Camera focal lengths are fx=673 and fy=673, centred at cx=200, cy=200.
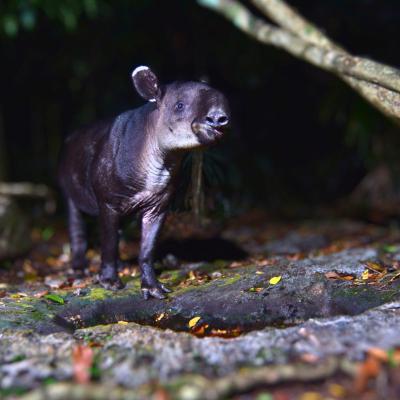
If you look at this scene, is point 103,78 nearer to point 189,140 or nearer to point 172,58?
point 172,58

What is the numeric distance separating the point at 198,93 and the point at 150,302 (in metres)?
1.67

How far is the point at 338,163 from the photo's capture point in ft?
40.0

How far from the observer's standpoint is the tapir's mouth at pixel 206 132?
4758 mm

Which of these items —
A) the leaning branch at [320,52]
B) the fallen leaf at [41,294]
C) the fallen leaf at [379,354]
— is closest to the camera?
the fallen leaf at [379,354]

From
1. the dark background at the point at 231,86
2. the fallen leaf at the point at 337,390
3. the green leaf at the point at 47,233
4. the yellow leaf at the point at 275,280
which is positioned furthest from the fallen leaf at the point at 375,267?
the green leaf at the point at 47,233

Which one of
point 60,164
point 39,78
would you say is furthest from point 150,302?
point 39,78

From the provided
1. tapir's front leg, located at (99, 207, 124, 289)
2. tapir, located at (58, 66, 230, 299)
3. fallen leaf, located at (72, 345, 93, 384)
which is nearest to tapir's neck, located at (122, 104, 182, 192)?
tapir, located at (58, 66, 230, 299)

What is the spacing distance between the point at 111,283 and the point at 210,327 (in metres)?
1.29

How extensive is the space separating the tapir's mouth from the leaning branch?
1.99m

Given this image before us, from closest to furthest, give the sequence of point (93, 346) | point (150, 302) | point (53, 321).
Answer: point (93, 346), point (53, 321), point (150, 302)

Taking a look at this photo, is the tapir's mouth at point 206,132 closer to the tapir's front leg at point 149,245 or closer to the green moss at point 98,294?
the tapir's front leg at point 149,245

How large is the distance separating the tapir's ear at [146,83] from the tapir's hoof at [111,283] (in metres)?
1.57

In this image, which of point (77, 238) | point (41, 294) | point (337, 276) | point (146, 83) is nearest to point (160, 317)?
point (41, 294)

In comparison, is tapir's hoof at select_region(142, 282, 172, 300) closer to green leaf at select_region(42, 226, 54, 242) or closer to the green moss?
the green moss
